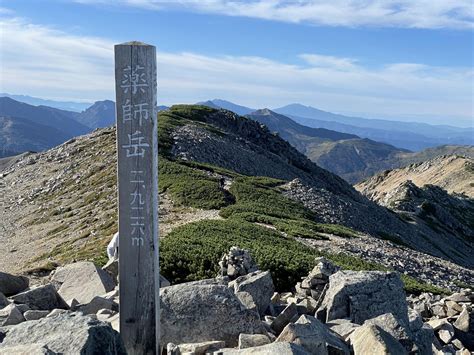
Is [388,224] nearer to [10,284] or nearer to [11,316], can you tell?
[10,284]

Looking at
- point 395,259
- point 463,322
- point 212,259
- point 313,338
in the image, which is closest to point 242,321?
point 313,338

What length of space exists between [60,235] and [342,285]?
108ft

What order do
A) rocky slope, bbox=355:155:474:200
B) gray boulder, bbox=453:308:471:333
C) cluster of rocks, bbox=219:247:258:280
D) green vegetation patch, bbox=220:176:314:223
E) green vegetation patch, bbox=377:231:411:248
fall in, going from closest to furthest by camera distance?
1. gray boulder, bbox=453:308:471:333
2. cluster of rocks, bbox=219:247:258:280
3. green vegetation patch, bbox=220:176:314:223
4. green vegetation patch, bbox=377:231:411:248
5. rocky slope, bbox=355:155:474:200

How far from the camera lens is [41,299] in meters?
10.5

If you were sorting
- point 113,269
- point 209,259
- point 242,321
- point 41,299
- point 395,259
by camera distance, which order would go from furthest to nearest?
1. point 395,259
2. point 209,259
3. point 113,269
4. point 41,299
5. point 242,321

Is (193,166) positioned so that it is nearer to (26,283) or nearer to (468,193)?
(26,283)

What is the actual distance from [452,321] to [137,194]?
28.5 feet

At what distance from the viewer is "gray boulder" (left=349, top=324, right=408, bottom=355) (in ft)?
24.3

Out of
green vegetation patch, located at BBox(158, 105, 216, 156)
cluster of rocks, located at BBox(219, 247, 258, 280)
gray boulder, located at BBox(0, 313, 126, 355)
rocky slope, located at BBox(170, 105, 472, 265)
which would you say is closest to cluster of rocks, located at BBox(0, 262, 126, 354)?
gray boulder, located at BBox(0, 313, 126, 355)

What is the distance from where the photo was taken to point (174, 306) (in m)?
8.68

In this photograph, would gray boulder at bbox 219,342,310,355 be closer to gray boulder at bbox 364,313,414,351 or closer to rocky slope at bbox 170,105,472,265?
gray boulder at bbox 364,313,414,351

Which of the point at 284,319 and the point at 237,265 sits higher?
the point at 284,319

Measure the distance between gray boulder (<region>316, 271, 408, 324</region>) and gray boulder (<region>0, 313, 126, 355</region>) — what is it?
456cm

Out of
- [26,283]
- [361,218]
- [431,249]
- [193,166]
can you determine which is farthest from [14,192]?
[26,283]
